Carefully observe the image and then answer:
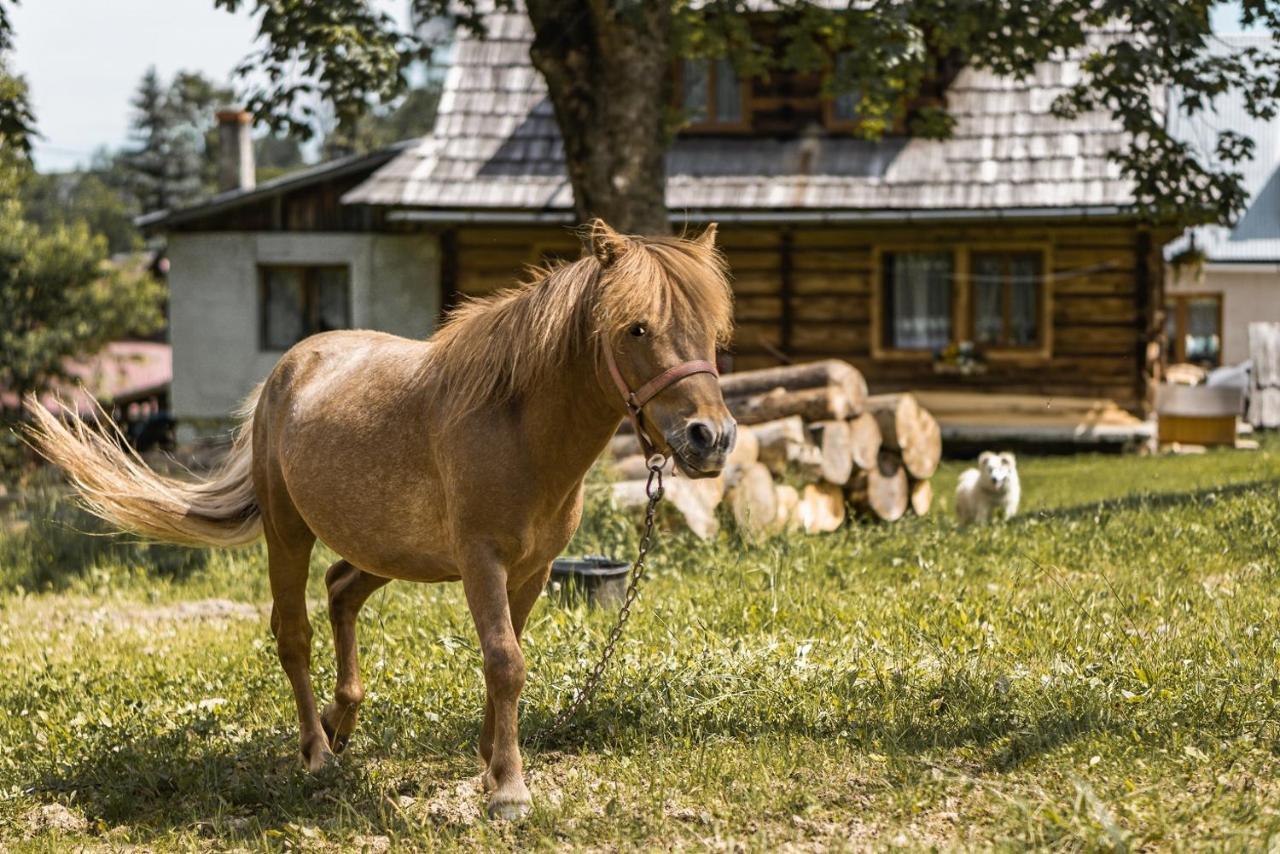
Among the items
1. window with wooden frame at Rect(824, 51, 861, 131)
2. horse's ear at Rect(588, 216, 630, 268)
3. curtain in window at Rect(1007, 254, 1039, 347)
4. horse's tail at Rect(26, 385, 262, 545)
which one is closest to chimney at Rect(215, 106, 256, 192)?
Result: window with wooden frame at Rect(824, 51, 861, 131)

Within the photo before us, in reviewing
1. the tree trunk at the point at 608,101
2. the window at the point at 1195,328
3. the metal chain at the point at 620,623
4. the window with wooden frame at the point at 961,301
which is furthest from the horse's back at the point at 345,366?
the window at the point at 1195,328

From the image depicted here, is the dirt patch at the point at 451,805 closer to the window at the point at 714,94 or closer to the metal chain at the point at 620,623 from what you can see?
the metal chain at the point at 620,623

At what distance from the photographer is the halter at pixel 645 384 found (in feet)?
13.0

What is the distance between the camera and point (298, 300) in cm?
2078

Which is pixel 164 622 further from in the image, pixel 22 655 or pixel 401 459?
pixel 401 459

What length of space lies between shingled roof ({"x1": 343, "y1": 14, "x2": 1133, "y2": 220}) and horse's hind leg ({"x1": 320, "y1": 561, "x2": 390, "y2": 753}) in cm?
1279

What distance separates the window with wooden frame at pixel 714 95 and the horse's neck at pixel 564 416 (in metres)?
15.5

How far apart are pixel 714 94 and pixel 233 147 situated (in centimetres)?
948

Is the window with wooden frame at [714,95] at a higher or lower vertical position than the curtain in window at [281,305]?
higher

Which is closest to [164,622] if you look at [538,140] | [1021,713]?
[1021,713]

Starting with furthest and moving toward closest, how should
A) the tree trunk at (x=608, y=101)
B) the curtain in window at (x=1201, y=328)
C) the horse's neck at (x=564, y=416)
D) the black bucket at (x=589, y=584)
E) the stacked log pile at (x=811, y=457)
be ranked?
the curtain in window at (x=1201, y=328)
the tree trunk at (x=608, y=101)
the stacked log pile at (x=811, y=457)
the black bucket at (x=589, y=584)
the horse's neck at (x=564, y=416)

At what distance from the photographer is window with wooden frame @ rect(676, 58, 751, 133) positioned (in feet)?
63.8

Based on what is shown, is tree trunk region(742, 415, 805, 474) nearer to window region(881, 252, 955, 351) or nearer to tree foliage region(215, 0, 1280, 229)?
tree foliage region(215, 0, 1280, 229)

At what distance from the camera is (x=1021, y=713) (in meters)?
4.81
